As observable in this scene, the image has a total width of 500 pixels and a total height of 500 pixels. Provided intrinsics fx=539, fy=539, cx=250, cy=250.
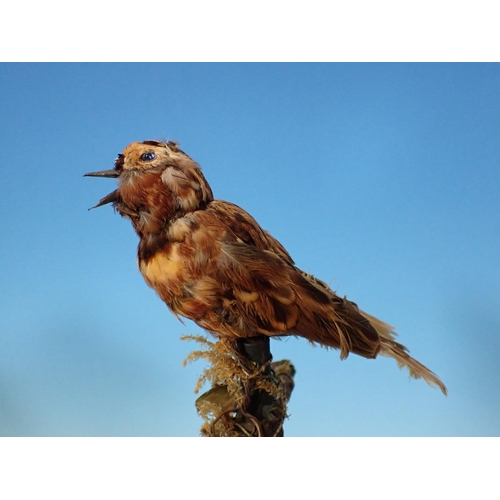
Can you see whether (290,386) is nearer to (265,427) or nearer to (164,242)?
(265,427)

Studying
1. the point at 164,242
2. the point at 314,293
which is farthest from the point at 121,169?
the point at 314,293

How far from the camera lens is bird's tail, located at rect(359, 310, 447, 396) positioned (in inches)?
63.7

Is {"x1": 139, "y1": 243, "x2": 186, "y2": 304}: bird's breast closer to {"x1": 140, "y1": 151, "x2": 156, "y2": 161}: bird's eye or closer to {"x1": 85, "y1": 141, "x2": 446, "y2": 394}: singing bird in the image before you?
{"x1": 85, "y1": 141, "x2": 446, "y2": 394}: singing bird

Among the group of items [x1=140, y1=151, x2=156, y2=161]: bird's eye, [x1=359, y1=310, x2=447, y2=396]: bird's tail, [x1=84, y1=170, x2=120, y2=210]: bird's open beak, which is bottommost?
[x1=359, y1=310, x2=447, y2=396]: bird's tail

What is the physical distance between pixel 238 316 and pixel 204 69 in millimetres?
867

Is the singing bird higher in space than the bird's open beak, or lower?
lower

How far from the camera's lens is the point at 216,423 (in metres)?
1.51

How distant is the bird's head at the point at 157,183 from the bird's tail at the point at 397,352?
24.6 inches

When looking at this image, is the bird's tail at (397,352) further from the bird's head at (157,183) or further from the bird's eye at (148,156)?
the bird's eye at (148,156)

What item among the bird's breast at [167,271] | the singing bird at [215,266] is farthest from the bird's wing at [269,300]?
the bird's breast at [167,271]

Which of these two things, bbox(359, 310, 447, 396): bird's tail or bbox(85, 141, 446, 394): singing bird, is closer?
bbox(85, 141, 446, 394): singing bird

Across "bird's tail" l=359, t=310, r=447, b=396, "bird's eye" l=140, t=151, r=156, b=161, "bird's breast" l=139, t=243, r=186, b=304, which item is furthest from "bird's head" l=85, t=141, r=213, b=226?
"bird's tail" l=359, t=310, r=447, b=396
